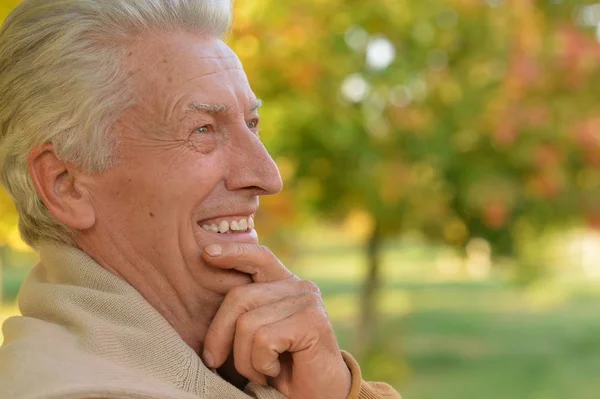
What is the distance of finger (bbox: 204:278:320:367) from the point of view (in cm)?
181

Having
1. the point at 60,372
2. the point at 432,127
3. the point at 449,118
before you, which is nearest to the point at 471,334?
the point at 449,118

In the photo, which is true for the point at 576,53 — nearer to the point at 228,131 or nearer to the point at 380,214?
the point at 380,214

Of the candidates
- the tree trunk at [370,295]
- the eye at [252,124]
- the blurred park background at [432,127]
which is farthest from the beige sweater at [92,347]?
the tree trunk at [370,295]

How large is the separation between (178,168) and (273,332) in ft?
1.21

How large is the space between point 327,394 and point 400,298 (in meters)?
17.5

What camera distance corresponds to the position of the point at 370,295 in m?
10.1

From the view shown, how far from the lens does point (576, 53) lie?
8.12 m

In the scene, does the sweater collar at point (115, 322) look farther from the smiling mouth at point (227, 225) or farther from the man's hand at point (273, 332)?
the smiling mouth at point (227, 225)

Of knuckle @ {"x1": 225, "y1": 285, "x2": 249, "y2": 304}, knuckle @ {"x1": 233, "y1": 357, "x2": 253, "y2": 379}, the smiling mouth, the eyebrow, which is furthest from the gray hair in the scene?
knuckle @ {"x1": 233, "y1": 357, "x2": 253, "y2": 379}

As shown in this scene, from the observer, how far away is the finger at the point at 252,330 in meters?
1.79

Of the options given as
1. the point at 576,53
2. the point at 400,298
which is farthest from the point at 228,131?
the point at 400,298

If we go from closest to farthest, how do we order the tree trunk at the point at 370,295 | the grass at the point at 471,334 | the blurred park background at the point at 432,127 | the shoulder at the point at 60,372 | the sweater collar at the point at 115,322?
the shoulder at the point at 60,372 → the sweater collar at the point at 115,322 → the blurred park background at the point at 432,127 → the tree trunk at the point at 370,295 → the grass at the point at 471,334

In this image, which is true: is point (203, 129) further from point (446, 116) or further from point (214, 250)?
point (446, 116)

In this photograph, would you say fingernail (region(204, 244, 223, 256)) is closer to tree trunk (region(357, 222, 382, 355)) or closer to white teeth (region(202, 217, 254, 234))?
white teeth (region(202, 217, 254, 234))
